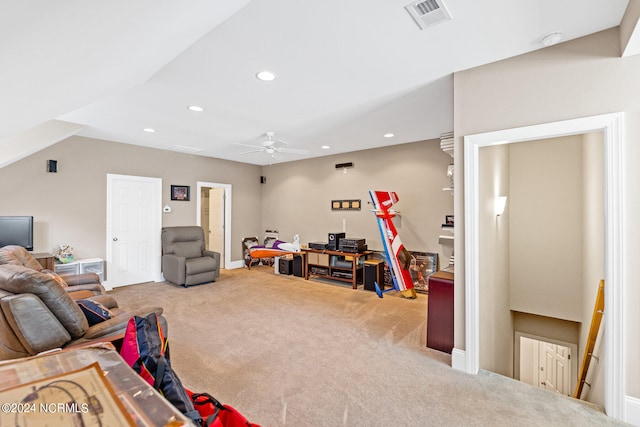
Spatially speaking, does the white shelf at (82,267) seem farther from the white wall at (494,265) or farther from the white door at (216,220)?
the white wall at (494,265)

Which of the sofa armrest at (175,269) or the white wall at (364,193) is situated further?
the sofa armrest at (175,269)

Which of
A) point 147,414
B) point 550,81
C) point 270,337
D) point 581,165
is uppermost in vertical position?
point 550,81

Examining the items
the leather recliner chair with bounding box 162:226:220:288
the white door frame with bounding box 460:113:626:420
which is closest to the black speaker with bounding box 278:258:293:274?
the leather recliner chair with bounding box 162:226:220:288

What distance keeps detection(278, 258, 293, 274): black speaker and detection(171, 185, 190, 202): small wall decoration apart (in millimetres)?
2408

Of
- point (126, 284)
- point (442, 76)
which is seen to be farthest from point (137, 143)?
point (442, 76)

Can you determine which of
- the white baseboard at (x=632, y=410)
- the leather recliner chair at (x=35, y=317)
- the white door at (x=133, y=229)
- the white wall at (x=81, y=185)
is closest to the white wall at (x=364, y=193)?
the white wall at (x=81, y=185)

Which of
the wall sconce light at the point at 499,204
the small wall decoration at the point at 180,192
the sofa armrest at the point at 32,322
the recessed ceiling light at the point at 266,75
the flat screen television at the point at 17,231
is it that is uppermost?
the recessed ceiling light at the point at 266,75

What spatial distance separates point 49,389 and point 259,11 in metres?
2.03

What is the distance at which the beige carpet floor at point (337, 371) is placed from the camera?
6.49ft

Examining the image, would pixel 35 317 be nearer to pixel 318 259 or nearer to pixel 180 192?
pixel 318 259

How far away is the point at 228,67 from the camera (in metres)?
2.52

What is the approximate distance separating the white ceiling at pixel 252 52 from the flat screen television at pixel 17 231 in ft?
5.53

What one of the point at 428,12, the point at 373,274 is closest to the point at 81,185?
the point at 373,274

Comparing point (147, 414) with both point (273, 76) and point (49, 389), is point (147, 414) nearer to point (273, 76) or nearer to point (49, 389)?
point (49, 389)
